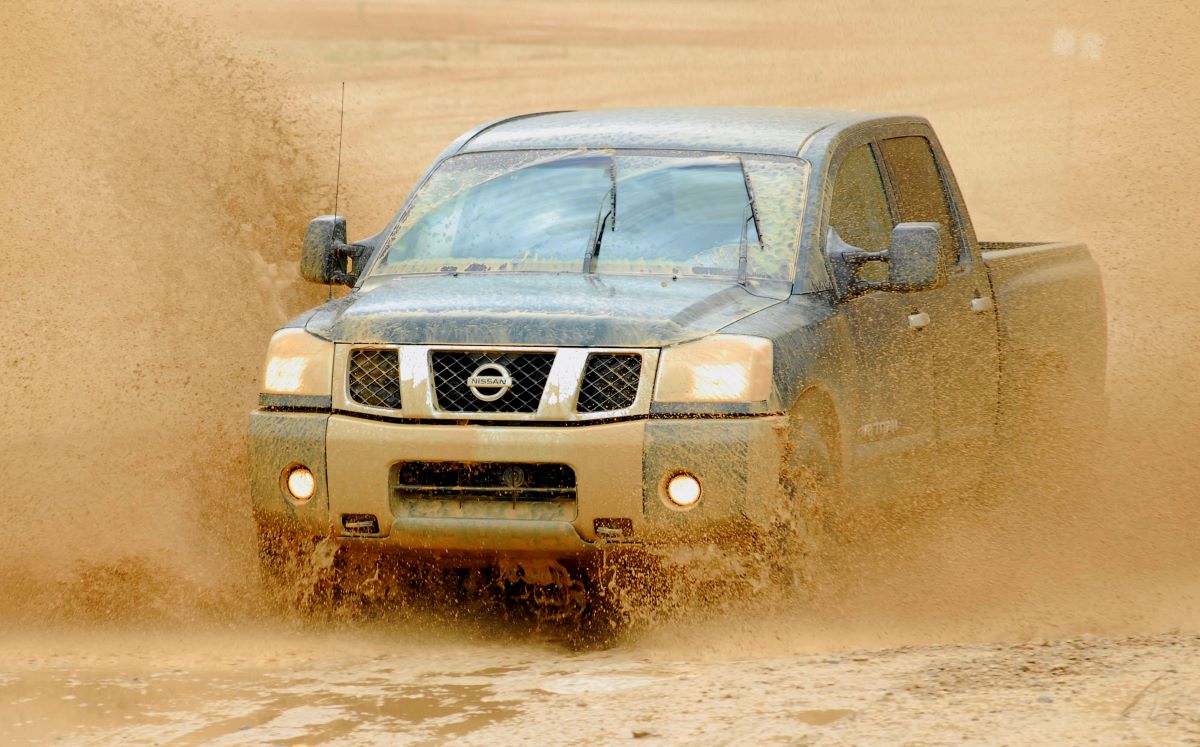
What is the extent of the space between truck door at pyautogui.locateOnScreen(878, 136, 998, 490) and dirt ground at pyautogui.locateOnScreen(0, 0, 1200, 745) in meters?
0.23

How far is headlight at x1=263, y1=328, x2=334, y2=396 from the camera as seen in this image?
6.36 m

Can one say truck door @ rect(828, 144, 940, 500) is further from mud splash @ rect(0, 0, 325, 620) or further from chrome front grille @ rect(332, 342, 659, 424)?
mud splash @ rect(0, 0, 325, 620)

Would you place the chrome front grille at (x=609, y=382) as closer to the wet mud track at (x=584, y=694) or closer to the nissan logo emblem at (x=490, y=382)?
the nissan logo emblem at (x=490, y=382)

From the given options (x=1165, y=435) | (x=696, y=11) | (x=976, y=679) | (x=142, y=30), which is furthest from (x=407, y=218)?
(x=696, y=11)

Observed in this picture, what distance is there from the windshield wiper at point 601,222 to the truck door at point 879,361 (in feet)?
2.55

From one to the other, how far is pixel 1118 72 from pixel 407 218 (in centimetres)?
1962

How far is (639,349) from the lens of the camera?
6090 millimetres

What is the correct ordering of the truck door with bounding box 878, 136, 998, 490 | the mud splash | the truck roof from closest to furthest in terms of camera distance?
the truck roof → the truck door with bounding box 878, 136, 998, 490 → the mud splash

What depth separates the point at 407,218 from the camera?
7473 millimetres

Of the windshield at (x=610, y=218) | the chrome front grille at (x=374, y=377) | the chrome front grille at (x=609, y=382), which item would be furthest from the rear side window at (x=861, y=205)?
the chrome front grille at (x=374, y=377)

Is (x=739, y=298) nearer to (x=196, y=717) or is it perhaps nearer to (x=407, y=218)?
(x=407, y=218)

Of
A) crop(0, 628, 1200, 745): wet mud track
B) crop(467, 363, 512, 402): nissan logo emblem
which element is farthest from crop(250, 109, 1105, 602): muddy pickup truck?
crop(0, 628, 1200, 745): wet mud track

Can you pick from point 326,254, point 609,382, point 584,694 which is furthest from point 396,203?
point 584,694

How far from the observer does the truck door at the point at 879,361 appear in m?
6.81
